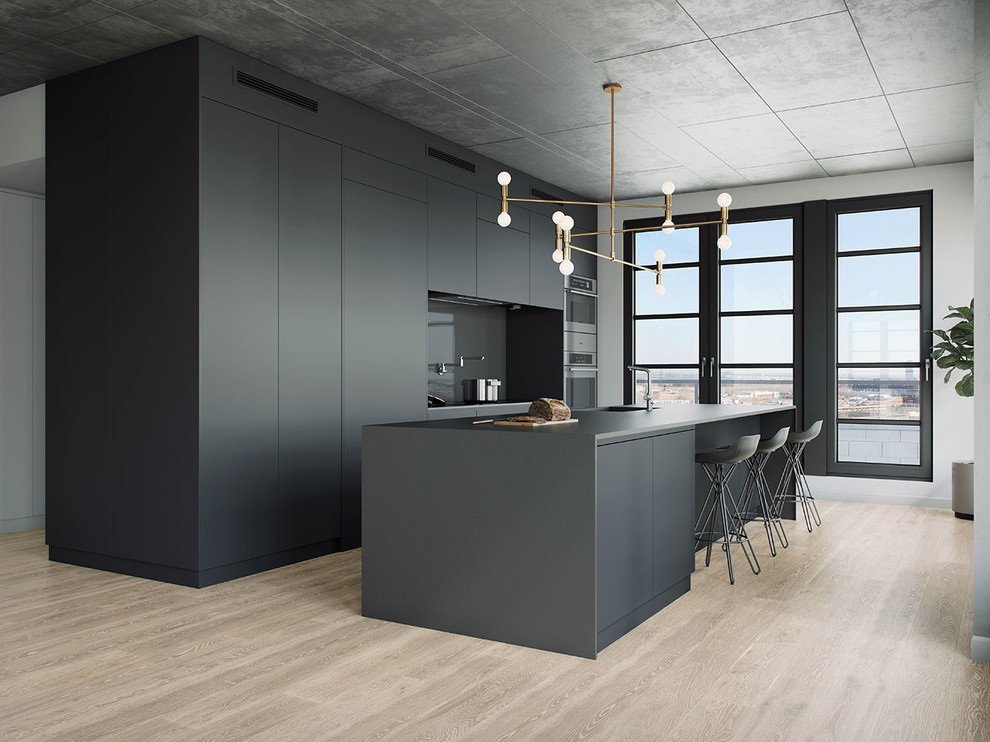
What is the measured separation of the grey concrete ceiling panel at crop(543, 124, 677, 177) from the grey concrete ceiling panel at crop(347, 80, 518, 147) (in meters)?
0.46

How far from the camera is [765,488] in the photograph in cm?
582

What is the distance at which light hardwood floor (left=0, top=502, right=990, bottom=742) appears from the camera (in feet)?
8.71

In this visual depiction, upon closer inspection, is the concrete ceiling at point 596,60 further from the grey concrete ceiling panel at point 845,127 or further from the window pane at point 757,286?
the window pane at point 757,286

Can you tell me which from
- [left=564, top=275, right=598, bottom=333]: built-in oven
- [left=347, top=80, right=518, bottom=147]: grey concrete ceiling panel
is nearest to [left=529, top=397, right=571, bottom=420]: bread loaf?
[left=347, top=80, right=518, bottom=147]: grey concrete ceiling panel

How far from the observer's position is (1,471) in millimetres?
5844

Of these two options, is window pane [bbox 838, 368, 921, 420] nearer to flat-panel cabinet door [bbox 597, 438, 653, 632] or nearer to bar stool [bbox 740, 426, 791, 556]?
bar stool [bbox 740, 426, 791, 556]

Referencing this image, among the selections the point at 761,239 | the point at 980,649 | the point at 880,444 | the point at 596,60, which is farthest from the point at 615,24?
the point at 880,444

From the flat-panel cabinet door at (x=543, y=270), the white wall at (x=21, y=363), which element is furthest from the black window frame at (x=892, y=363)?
the white wall at (x=21, y=363)

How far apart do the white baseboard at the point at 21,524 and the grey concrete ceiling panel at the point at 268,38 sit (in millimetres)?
3704

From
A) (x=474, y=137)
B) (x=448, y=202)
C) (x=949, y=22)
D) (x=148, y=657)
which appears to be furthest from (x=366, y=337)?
(x=949, y=22)

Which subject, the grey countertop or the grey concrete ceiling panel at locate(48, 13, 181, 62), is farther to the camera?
the grey concrete ceiling panel at locate(48, 13, 181, 62)

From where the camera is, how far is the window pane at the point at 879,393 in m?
7.29

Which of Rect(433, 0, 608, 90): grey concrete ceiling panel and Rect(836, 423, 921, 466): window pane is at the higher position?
Rect(433, 0, 608, 90): grey concrete ceiling panel

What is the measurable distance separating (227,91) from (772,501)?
4.54 meters
